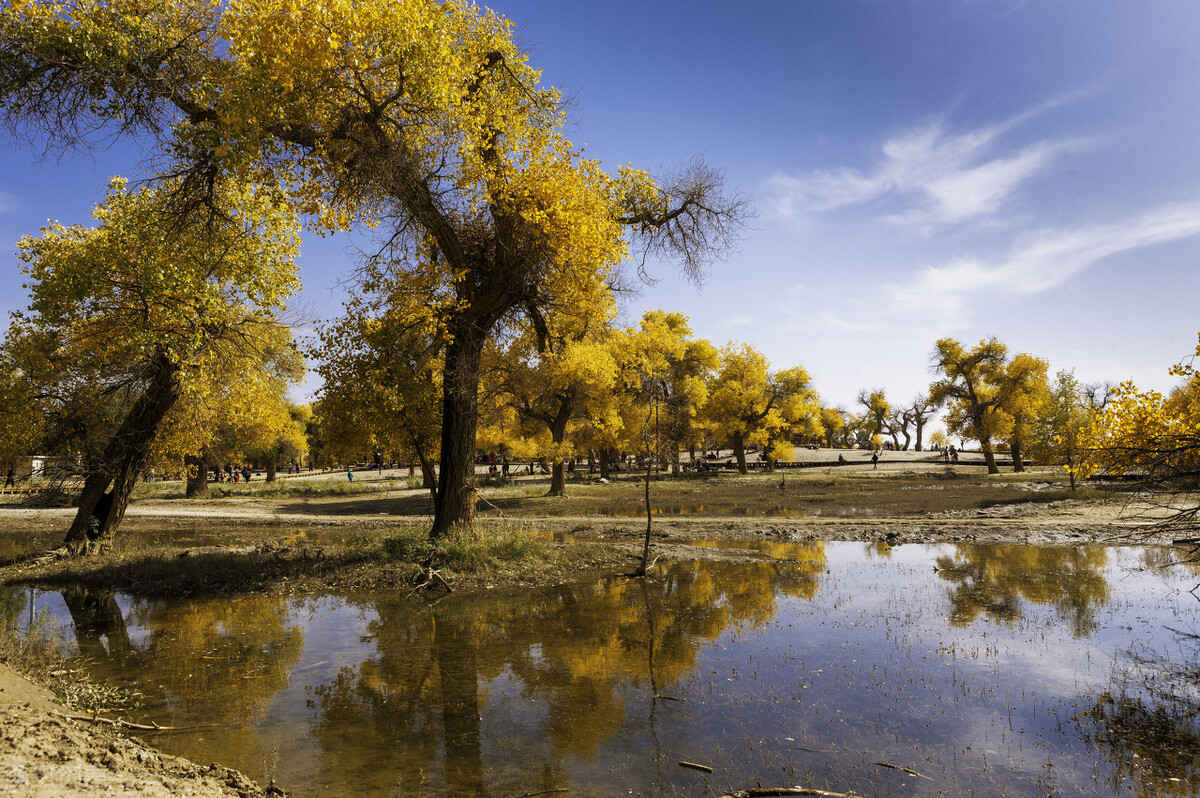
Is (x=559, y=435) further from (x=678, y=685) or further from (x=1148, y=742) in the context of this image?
(x=1148, y=742)

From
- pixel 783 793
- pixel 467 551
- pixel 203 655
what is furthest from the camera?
pixel 467 551

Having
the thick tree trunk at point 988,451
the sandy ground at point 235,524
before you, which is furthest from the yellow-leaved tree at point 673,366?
the thick tree trunk at point 988,451

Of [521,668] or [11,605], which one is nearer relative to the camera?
[521,668]

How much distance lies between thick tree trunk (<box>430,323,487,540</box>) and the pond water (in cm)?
290

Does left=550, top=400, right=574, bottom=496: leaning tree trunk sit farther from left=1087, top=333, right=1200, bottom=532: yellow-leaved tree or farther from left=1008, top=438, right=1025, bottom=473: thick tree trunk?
left=1008, top=438, right=1025, bottom=473: thick tree trunk

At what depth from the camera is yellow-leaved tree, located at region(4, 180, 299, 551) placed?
1428 centimetres

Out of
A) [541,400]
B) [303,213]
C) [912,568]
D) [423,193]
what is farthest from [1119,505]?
[303,213]

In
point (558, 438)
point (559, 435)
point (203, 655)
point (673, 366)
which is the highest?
point (673, 366)

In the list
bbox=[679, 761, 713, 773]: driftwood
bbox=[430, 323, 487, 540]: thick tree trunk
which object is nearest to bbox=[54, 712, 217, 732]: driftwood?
Answer: bbox=[679, 761, 713, 773]: driftwood

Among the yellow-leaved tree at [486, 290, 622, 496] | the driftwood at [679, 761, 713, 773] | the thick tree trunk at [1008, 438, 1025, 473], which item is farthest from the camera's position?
the thick tree trunk at [1008, 438, 1025, 473]

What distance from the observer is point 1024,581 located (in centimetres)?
1396

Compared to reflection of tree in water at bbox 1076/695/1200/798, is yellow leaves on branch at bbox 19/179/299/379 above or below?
above

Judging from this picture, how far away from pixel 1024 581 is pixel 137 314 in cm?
2178

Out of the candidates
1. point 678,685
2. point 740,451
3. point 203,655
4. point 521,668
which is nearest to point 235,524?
point 203,655
